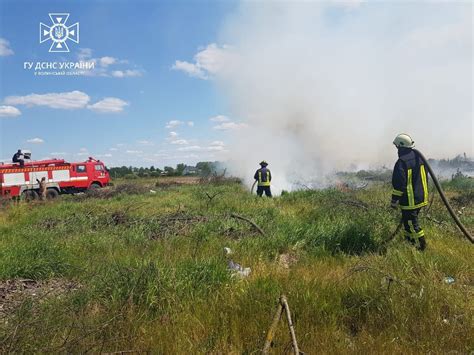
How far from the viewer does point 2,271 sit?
420 centimetres

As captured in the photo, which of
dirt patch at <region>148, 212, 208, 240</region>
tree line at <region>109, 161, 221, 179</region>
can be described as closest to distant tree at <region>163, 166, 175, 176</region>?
tree line at <region>109, 161, 221, 179</region>

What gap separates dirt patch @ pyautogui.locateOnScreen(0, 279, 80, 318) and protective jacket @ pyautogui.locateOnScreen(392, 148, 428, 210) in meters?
4.63

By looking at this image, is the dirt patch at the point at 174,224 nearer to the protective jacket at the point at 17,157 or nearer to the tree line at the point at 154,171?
the protective jacket at the point at 17,157

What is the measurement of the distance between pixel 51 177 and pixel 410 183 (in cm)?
1763

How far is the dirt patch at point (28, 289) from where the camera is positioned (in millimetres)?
3572

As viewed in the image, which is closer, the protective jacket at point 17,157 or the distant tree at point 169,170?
the protective jacket at point 17,157

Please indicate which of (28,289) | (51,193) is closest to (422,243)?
(28,289)

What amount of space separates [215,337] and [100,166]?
63.3 ft

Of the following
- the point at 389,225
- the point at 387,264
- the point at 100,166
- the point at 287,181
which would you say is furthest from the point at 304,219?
the point at 100,166

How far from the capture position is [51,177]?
18.2m

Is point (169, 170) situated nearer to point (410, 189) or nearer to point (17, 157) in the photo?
point (17, 157)

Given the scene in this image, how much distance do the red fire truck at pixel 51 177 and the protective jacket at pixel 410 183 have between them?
55.3 feet

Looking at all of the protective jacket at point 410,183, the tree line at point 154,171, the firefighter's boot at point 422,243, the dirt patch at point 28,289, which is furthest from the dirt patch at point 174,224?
the tree line at point 154,171

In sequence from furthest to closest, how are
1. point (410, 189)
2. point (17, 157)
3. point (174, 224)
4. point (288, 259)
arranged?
point (17, 157) < point (174, 224) < point (410, 189) < point (288, 259)
